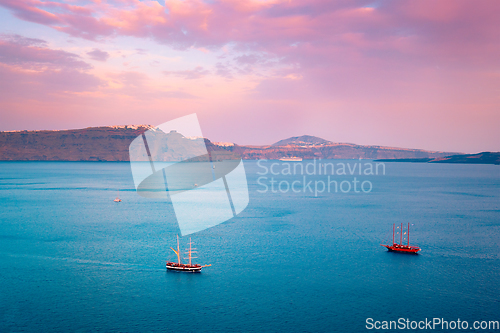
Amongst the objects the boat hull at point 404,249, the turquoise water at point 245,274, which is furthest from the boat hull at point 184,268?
the boat hull at point 404,249

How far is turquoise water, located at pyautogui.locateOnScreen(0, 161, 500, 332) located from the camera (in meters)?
29.2

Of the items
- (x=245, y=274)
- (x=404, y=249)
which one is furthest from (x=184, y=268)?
(x=404, y=249)

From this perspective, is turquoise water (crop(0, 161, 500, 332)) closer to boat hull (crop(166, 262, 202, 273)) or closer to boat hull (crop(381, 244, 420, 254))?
boat hull (crop(166, 262, 202, 273))

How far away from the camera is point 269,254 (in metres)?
46.0

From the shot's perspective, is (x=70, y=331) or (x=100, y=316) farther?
(x=100, y=316)

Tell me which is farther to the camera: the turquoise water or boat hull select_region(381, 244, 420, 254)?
boat hull select_region(381, 244, 420, 254)

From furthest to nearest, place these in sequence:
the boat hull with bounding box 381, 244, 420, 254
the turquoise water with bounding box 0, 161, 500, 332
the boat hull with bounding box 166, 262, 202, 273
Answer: the boat hull with bounding box 381, 244, 420, 254
the boat hull with bounding box 166, 262, 202, 273
the turquoise water with bounding box 0, 161, 500, 332

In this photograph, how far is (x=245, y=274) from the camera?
1518 inches

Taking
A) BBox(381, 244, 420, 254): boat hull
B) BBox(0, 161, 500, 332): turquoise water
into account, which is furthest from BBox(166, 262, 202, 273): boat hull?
BBox(381, 244, 420, 254): boat hull

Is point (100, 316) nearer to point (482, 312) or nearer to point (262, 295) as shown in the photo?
point (262, 295)

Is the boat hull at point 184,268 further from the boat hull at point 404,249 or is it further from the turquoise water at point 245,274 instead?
the boat hull at point 404,249

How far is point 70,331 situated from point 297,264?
971 inches

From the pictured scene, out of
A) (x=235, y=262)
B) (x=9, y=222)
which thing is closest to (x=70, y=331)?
(x=235, y=262)

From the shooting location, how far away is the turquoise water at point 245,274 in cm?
2922
